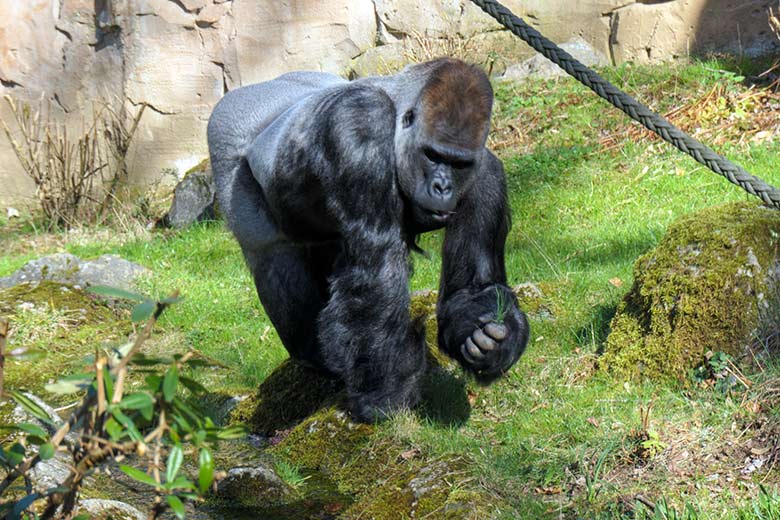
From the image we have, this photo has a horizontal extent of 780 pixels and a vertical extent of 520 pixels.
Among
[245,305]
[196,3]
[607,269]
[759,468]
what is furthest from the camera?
[196,3]

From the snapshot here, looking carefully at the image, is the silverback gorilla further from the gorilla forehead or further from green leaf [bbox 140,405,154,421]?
green leaf [bbox 140,405,154,421]

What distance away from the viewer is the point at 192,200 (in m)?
8.14

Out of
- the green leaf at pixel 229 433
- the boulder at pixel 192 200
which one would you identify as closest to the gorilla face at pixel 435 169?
the green leaf at pixel 229 433

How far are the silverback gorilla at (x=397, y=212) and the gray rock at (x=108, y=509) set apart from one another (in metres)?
1.14

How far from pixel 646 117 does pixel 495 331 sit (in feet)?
2.90

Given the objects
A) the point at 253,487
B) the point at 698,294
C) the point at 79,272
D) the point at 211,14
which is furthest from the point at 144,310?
the point at 211,14

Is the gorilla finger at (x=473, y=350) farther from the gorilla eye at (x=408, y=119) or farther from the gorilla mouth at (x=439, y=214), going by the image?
the gorilla eye at (x=408, y=119)

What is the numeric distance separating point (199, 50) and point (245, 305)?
455 cm

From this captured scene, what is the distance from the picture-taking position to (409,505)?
9.26 feet

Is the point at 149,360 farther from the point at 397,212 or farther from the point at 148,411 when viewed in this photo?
the point at 397,212

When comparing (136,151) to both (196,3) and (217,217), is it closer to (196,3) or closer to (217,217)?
(196,3)

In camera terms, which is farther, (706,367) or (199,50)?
(199,50)

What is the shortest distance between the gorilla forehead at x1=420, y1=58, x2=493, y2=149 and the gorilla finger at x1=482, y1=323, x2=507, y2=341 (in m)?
0.62

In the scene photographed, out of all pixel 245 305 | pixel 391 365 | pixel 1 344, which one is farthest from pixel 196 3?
pixel 1 344
